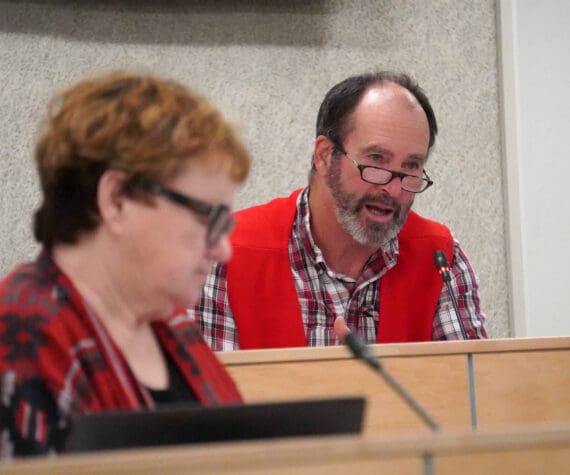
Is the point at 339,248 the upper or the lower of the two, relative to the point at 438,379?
upper

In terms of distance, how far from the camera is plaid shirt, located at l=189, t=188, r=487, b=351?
74.9 inches

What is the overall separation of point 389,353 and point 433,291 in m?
0.49

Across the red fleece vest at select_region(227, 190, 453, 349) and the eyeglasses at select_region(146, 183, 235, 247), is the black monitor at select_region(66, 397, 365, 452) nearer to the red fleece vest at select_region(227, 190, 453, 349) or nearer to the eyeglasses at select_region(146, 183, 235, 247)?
the eyeglasses at select_region(146, 183, 235, 247)

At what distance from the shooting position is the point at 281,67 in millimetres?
2512

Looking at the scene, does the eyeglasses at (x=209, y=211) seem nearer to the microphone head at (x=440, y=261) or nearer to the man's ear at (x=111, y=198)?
the man's ear at (x=111, y=198)

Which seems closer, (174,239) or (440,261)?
(174,239)

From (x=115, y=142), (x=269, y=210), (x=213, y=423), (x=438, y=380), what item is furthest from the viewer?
(x=269, y=210)


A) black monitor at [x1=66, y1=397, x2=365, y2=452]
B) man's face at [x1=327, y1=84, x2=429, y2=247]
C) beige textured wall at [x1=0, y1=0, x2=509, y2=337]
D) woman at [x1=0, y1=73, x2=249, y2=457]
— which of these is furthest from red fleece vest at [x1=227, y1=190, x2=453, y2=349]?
black monitor at [x1=66, y1=397, x2=365, y2=452]

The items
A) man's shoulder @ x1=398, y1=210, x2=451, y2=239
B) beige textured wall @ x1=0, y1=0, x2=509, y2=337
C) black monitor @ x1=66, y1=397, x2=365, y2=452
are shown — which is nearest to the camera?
black monitor @ x1=66, y1=397, x2=365, y2=452

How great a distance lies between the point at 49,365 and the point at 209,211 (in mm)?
240

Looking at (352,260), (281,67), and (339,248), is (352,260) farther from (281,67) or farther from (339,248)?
(281,67)

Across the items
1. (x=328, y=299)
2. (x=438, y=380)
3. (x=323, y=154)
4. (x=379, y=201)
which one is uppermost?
(x=323, y=154)

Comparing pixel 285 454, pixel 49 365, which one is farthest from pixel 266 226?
pixel 285 454

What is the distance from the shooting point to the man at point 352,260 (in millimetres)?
1907
